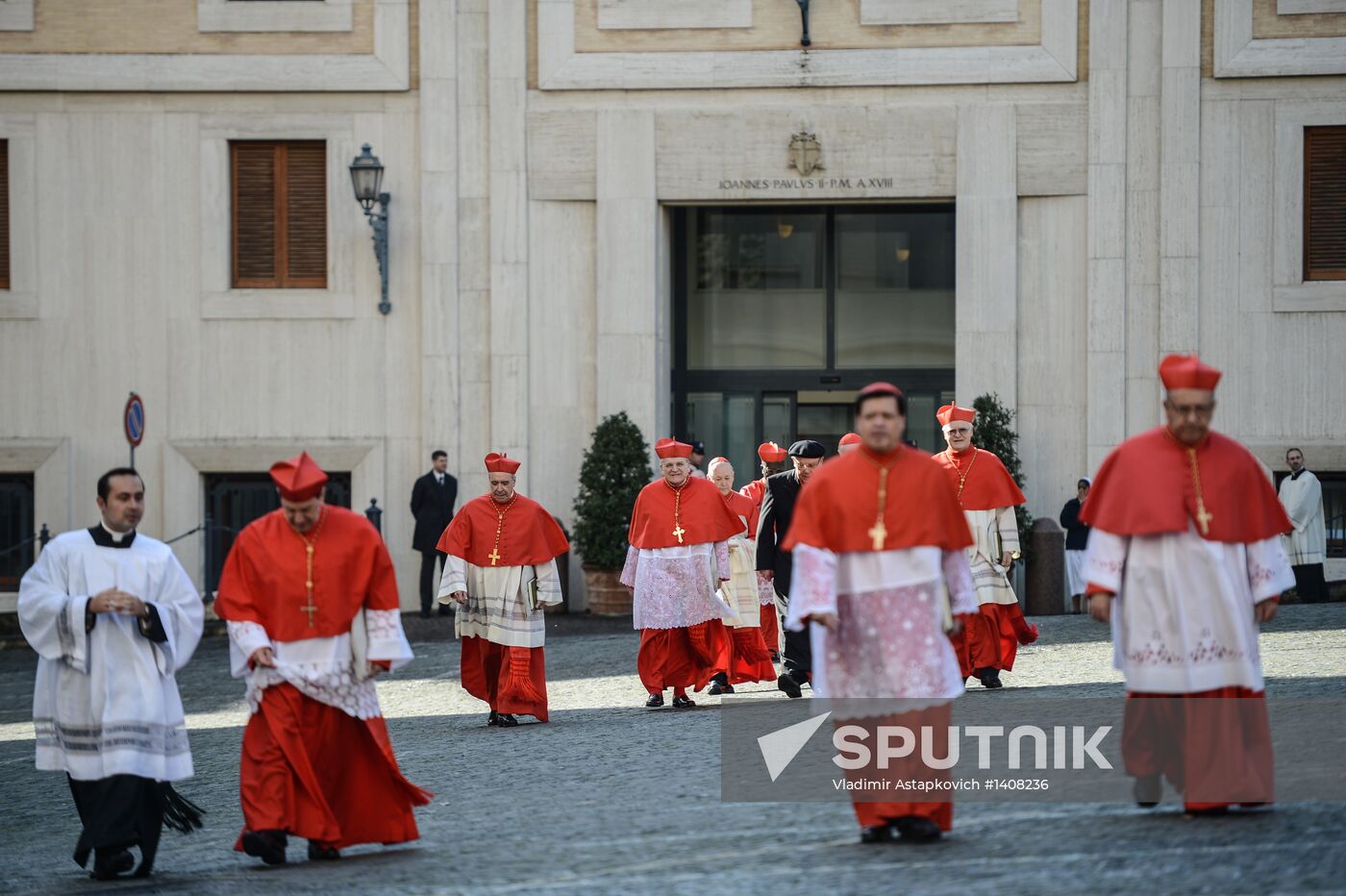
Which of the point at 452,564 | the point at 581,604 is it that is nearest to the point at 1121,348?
the point at 581,604

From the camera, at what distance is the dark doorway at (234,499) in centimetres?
2397

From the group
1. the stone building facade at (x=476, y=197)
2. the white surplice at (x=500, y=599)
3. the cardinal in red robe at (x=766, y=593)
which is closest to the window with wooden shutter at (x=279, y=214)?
the stone building facade at (x=476, y=197)

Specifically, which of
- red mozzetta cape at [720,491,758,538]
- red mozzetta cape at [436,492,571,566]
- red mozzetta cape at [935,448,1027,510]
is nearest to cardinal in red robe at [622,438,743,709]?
red mozzetta cape at [436,492,571,566]

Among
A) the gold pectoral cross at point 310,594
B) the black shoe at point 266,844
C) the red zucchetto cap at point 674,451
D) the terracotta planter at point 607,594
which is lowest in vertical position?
the terracotta planter at point 607,594

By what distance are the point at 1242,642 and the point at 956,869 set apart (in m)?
1.81

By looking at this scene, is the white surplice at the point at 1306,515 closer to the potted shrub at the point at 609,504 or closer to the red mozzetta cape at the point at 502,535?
the potted shrub at the point at 609,504

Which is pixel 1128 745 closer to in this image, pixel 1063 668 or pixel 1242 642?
pixel 1242 642

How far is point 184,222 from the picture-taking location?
936 inches

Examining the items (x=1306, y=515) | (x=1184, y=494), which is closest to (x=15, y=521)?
(x=1306, y=515)

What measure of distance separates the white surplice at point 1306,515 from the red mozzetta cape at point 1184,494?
1393cm

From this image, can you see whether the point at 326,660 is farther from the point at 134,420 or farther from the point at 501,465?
the point at 134,420

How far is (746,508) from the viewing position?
56.9 feet

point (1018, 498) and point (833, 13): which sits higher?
point (833, 13)

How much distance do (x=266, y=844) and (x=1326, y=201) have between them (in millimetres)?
17619
